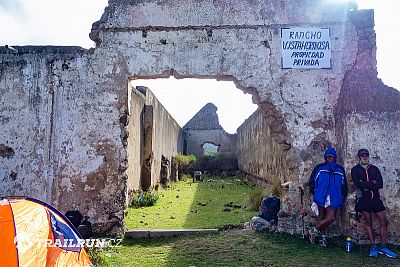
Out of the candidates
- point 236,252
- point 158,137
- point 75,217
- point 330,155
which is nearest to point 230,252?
point 236,252

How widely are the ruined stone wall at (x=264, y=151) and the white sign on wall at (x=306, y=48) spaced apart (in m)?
1.01

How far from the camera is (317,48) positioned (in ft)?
22.6

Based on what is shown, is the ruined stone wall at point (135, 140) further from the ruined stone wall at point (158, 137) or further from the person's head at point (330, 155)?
the person's head at point (330, 155)

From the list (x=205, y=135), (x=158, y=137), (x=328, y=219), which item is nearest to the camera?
(x=328, y=219)

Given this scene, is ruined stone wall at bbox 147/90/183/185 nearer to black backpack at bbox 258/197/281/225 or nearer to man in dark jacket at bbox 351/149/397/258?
black backpack at bbox 258/197/281/225

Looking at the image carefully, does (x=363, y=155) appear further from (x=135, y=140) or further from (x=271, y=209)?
(x=135, y=140)

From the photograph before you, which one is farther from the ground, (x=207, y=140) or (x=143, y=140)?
(x=207, y=140)

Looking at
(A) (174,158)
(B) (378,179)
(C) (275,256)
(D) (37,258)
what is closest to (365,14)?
(B) (378,179)

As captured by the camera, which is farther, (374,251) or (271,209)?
(271,209)

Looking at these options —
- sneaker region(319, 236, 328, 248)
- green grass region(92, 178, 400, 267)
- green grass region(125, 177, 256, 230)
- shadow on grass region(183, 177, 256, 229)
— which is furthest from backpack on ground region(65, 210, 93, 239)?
sneaker region(319, 236, 328, 248)

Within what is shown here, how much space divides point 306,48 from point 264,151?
8383 mm

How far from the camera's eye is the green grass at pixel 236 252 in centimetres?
532

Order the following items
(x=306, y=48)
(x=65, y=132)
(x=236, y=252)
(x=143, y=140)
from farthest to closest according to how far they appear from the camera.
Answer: (x=143, y=140)
(x=306, y=48)
(x=65, y=132)
(x=236, y=252)

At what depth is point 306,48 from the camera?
689 centimetres
